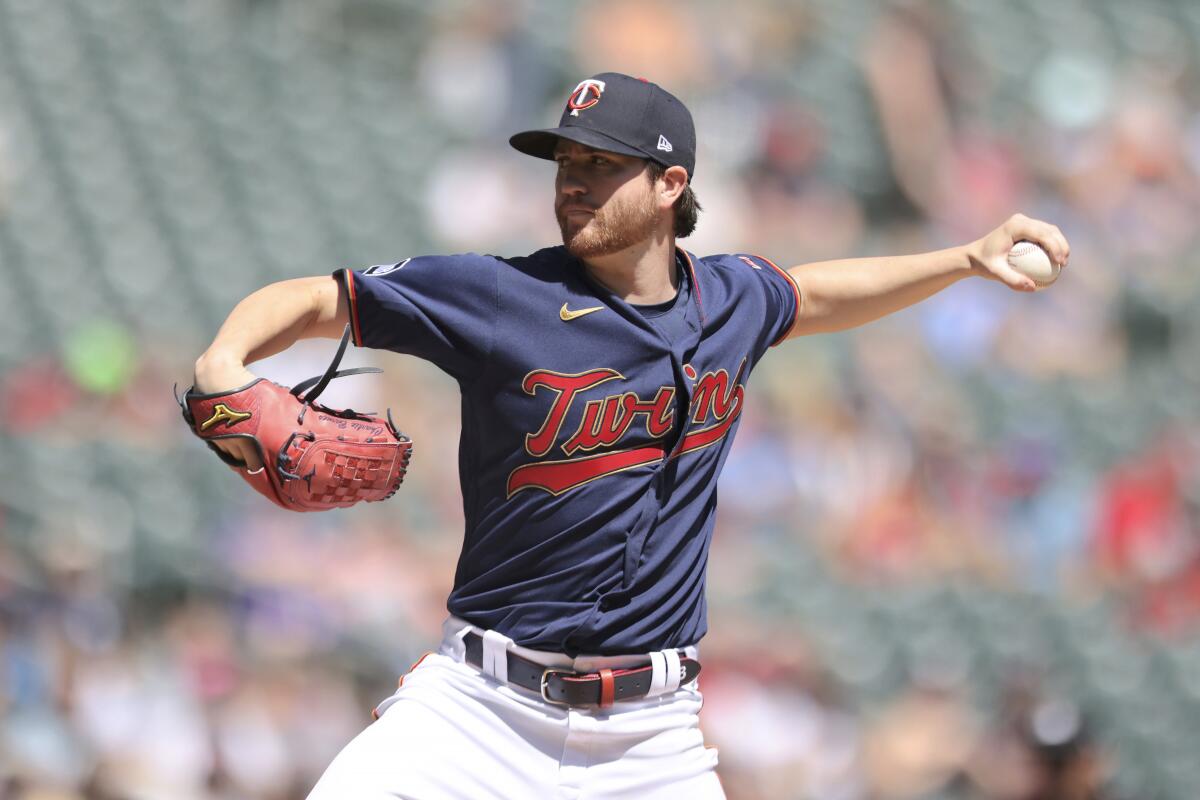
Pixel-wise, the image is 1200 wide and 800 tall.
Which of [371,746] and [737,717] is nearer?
[371,746]

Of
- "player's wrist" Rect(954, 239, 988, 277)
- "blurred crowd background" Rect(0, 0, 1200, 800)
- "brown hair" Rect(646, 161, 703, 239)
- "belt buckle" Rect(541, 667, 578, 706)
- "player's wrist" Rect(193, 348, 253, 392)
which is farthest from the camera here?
"blurred crowd background" Rect(0, 0, 1200, 800)

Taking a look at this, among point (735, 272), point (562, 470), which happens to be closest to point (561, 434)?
point (562, 470)

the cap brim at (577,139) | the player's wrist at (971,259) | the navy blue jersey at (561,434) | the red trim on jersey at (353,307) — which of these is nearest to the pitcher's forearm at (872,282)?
the player's wrist at (971,259)

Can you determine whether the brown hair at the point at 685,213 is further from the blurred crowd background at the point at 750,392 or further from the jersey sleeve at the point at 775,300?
the blurred crowd background at the point at 750,392

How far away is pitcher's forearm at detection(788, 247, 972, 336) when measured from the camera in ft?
10.3

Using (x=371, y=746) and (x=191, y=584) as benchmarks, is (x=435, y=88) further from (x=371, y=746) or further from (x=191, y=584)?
(x=371, y=746)

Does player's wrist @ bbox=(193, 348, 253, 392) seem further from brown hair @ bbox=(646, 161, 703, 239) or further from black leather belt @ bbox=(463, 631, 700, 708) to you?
brown hair @ bbox=(646, 161, 703, 239)

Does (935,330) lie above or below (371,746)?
above

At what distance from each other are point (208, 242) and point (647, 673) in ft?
14.9

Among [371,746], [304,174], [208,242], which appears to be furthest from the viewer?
[304,174]

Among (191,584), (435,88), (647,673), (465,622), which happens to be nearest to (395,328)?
(465,622)

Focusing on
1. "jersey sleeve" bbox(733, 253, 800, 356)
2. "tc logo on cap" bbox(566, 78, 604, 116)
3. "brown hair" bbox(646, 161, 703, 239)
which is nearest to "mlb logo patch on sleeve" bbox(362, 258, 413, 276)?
"tc logo on cap" bbox(566, 78, 604, 116)

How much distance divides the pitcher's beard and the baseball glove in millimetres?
422

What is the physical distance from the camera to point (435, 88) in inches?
303
